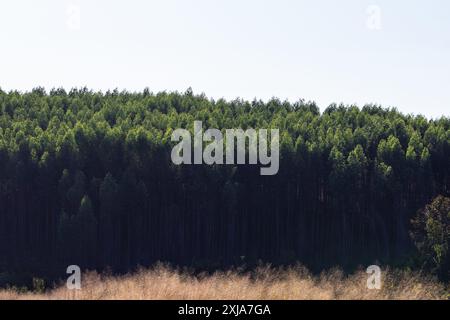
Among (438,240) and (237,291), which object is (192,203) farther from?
(237,291)

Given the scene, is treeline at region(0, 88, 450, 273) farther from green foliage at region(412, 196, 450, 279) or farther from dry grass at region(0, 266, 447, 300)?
dry grass at region(0, 266, 447, 300)

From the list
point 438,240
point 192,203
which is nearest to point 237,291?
point 438,240

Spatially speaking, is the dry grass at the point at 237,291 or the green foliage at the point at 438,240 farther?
the green foliage at the point at 438,240

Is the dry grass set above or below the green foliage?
above

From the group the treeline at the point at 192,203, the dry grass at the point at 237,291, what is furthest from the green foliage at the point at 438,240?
the dry grass at the point at 237,291

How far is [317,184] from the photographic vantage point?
58.3 m

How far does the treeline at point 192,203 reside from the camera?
53.6 meters

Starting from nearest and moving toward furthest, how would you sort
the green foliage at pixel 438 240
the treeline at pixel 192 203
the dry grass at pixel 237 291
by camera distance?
the dry grass at pixel 237 291, the green foliage at pixel 438 240, the treeline at pixel 192 203

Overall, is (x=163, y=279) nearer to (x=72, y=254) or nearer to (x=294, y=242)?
(x=72, y=254)

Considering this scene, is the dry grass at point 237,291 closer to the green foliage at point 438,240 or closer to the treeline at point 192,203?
the green foliage at point 438,240

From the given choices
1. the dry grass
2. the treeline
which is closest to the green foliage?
the treeline

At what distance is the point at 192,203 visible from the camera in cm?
5588

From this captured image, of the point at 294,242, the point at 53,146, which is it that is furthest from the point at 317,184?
the point at 53,146

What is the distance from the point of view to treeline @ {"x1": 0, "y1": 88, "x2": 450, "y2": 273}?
2109 inches
